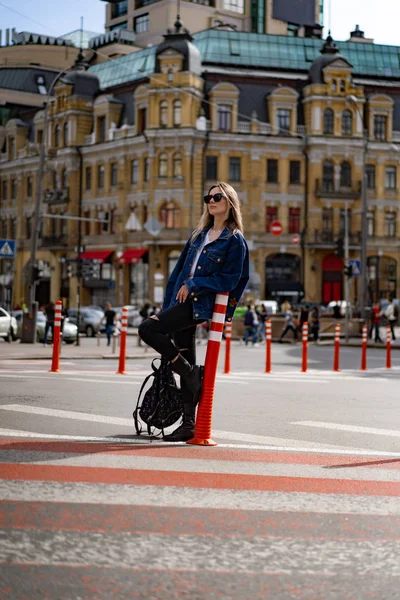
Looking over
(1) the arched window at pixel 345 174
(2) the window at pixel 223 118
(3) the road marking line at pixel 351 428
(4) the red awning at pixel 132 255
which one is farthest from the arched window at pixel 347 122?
(3) the road marking line at pixel 351 428

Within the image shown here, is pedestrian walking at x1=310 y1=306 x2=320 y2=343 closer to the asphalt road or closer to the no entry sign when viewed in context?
the no entry sign

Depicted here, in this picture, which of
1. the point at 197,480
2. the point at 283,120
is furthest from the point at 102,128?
the point at 197,480

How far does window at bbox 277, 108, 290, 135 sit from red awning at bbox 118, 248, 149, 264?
11.8 metres

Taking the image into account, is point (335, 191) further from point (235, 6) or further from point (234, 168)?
point (235, 6)

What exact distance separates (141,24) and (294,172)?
18.8 metres

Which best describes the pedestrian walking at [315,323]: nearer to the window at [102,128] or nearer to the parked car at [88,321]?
the parked car at [88,321]

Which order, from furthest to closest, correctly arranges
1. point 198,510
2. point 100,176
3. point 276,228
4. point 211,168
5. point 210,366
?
1. point 100,176
2. point 211,168
3. point 276,228
4. point 210,366
5. point 198,510

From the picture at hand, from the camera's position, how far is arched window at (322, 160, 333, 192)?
232 ft

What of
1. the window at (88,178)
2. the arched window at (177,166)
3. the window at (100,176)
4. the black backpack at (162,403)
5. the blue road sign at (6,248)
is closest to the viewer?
the black backpack at (162,403)

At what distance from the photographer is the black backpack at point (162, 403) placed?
7.93 meters

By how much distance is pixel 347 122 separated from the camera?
70312mm

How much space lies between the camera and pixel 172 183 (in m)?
68.4

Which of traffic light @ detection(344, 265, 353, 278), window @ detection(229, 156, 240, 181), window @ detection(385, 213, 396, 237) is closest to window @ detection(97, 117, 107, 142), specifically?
window @ detection(229, 156, 240, 181)

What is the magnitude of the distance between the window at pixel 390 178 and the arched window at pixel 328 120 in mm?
5141
